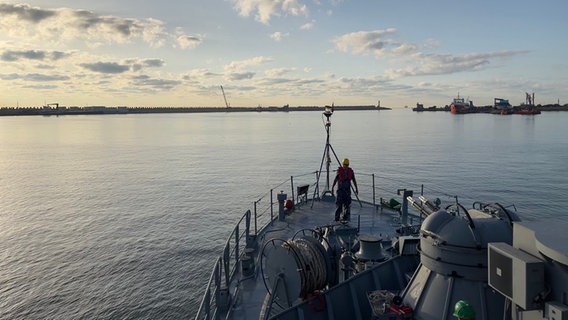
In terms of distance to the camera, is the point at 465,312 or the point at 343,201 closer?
the point at 465,312

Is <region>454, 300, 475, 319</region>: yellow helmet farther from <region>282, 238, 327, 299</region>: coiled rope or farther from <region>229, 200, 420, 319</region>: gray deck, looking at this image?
<region>229, 200, 420, 319</region>: gray deck

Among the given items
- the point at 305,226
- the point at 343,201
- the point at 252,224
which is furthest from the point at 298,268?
the point at 252,224

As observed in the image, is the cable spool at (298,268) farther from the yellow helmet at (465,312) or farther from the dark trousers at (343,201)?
the dark trousers at (343,201)

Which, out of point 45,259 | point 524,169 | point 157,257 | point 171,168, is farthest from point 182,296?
point 524,169

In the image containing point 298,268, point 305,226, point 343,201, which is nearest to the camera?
point 298,268

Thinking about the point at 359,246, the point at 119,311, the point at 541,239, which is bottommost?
the point at 119,311

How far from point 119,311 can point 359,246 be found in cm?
1119

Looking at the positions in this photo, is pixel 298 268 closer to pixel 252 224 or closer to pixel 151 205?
pixel 252 224

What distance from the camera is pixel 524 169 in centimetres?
4259

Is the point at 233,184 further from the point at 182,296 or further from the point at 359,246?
the point at 359,246

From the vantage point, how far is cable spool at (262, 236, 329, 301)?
7.12m

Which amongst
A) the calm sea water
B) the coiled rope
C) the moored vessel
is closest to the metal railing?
the moored vessel

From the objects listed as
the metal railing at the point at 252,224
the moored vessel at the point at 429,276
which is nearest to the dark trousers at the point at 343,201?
the metal railing at the point at 252,224

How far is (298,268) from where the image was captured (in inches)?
278
